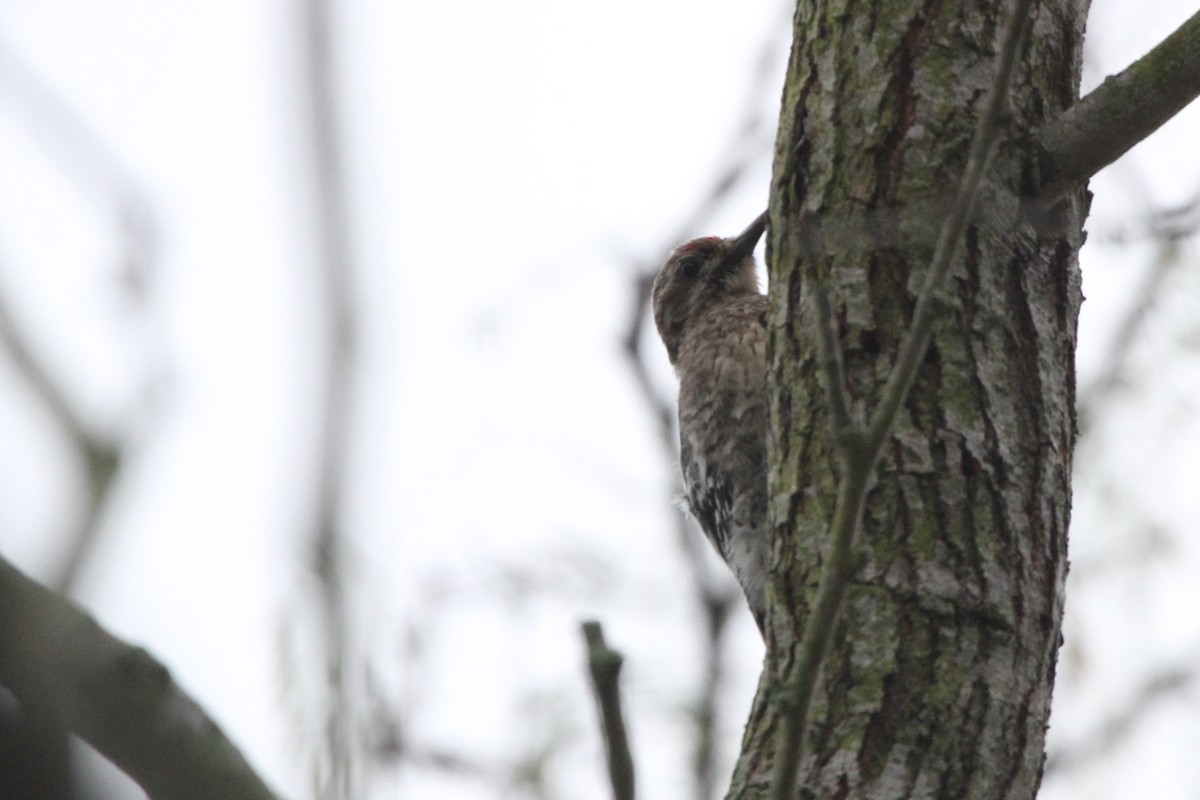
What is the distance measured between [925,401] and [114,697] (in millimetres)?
1794

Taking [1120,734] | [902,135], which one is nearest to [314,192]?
[902,135]

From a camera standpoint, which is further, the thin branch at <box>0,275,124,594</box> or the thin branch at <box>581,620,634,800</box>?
the thin branch at <box>581,620,634,800</box>

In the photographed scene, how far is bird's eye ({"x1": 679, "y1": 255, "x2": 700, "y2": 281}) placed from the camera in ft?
18.4

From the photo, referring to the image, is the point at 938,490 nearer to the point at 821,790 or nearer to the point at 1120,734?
the point at 821,790

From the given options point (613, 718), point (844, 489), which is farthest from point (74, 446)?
point (844, 489)

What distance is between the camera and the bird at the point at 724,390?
449 centimetres

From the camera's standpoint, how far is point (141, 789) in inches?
49.8

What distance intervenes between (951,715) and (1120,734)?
3.45 m

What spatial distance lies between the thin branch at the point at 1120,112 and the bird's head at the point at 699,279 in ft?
8.53

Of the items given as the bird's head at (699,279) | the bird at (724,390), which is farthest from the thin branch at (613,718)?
the bird's head at (699,279)

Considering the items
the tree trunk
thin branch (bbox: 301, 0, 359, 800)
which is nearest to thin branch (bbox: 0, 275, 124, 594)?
thin branch (bbox: 301, 0, 359, 800)

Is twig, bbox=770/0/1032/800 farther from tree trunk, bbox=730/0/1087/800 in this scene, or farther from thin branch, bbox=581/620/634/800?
tree trunk, bbox=730/0/1087/800

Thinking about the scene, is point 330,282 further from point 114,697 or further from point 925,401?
point 925,401

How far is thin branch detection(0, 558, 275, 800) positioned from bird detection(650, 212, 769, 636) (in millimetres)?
2747
